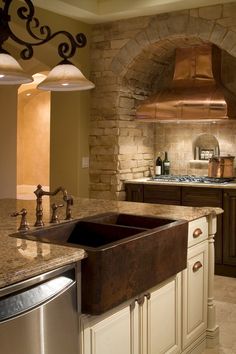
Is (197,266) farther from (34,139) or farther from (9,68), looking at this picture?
(34,139)

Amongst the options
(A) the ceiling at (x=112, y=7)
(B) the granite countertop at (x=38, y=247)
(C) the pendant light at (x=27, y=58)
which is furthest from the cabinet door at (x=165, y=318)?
(A) the ceiling at (x=112, y=7)

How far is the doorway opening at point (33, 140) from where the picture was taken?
11477 millimetres

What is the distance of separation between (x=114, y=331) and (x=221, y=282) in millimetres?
2892

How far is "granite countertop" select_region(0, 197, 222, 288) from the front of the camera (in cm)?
166

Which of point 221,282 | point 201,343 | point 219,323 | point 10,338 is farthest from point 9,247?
point 221,282

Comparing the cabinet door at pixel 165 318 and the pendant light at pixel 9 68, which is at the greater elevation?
the pendant light at pixel 9 68

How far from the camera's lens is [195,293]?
2.99m

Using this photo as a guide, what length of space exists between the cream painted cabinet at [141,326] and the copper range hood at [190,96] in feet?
8.93

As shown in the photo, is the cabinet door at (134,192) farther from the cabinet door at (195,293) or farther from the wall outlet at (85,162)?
the cabinet door at (195,293)

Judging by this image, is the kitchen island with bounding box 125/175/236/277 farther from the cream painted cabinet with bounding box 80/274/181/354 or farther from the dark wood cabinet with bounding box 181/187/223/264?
the cream painted cabinet with bounding box 80/274/181/354

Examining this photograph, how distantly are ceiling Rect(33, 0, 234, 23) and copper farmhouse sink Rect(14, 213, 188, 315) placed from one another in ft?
9.16

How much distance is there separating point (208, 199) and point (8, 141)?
265 cm

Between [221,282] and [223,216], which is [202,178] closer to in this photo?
[223,216]

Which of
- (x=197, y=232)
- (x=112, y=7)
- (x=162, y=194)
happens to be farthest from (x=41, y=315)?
(x=112, y=7)
